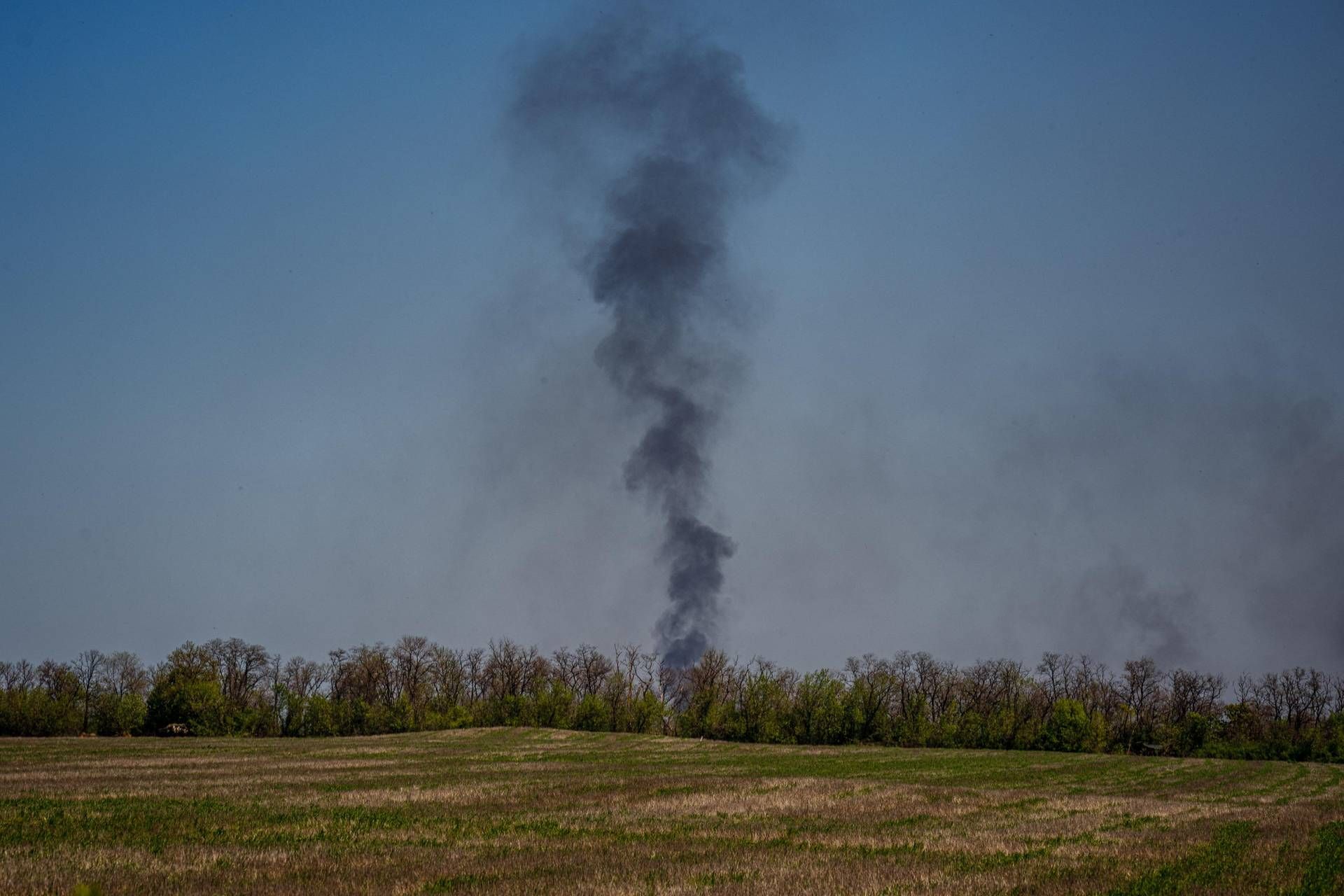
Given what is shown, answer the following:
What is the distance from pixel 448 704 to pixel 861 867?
113449 mm

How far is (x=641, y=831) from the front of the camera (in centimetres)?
2267

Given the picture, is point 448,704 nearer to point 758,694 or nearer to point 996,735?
point 758,694

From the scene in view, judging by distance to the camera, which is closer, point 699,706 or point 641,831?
point 641,831

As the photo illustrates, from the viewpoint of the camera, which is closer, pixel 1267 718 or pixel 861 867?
pixel 861 867

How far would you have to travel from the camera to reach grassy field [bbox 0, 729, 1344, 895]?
15914mm

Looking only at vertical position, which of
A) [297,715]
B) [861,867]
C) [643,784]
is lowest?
[297,715]

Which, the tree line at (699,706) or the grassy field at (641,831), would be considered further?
the tree line at (699,706)

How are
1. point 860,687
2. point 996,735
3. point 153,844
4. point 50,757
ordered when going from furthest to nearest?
1. point 860,687
2. point 996,735
3. point 50,757
4. point 153,844

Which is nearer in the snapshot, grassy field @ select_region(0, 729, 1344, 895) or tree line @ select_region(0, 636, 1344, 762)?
grassy field @ select_region(0, 729, 1344, 895)

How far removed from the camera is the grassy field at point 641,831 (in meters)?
15.9

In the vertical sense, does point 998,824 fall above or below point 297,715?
above

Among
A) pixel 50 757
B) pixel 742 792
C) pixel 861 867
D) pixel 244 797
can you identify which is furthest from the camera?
pixel 50 757

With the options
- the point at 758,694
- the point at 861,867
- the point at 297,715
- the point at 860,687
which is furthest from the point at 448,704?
the point at 861,867

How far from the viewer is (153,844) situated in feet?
63.2
